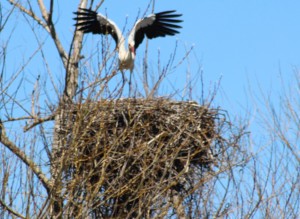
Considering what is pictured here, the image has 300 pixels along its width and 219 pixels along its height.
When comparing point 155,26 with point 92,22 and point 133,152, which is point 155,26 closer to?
point 92,22

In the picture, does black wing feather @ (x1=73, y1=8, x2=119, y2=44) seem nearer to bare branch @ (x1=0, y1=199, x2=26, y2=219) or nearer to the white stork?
the white stork

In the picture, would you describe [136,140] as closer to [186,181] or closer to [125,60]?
[186,181]

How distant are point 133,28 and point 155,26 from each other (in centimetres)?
33

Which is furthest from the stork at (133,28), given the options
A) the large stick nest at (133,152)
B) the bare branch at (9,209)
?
the bare branch at (9,209)

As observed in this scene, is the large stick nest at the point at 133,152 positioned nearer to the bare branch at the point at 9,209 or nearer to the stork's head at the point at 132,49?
the bare branch at the point at 9,209

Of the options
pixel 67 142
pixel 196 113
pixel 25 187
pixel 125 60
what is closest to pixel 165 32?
pixel 125 60

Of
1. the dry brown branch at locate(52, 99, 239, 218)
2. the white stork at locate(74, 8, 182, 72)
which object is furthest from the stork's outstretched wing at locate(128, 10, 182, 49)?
the dry brown branch at locate(52, 99, 239, 218)

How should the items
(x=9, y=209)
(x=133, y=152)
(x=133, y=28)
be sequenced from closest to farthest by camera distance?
(x=9, y=209) < (x=133, y=152) < (x=133, y=28)

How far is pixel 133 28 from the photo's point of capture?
11.4 m

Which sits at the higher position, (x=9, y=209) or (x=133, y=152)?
(x=133, y=152)

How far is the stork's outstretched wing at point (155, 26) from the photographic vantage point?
453 inches

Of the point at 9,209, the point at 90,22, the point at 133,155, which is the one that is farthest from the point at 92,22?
the point at 9,209

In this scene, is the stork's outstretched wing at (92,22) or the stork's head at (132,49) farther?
the stork's head at (132,49)

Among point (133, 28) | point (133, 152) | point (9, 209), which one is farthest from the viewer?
point (133, 28)
